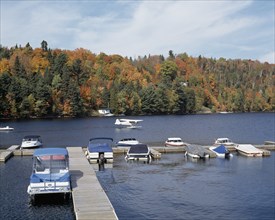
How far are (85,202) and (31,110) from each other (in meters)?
121

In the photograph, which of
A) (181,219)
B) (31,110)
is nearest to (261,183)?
(181,219)

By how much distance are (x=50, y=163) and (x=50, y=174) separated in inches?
53.2

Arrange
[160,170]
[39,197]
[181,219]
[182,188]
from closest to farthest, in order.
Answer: [181,219] < [39,197] < [182,188] < [160,170]

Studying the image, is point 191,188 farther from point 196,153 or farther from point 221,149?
point 221,149

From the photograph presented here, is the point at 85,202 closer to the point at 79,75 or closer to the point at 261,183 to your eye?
the point at 261,183

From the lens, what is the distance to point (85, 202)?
93.5 feet

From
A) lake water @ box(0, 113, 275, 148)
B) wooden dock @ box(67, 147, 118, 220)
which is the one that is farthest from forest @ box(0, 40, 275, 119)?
wooden dock @ box(67, 147, 118, 220)

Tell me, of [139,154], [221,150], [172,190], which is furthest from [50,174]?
[221,150]

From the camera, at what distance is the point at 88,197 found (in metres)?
29.8

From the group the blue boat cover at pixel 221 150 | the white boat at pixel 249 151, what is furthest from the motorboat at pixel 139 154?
the white boat at pixel 249 151

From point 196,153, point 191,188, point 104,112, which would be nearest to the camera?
point 191,188

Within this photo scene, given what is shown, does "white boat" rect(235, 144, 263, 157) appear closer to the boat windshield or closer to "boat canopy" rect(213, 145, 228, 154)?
"boat canopy" rect(213, 145, 228, 154)

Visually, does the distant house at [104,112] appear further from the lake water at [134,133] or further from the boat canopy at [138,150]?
the boat canopy at [138,150]

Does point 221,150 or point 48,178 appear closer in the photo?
point 48,178
